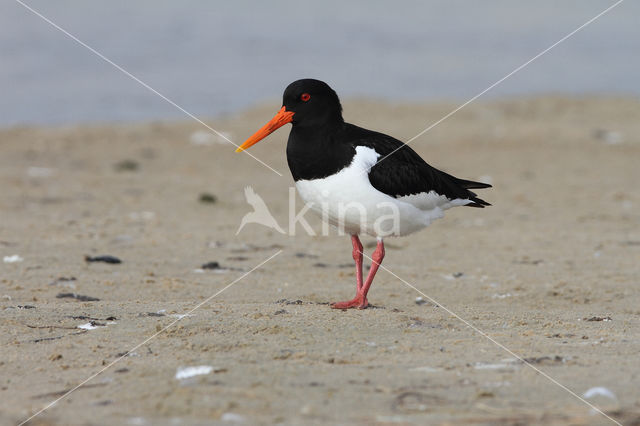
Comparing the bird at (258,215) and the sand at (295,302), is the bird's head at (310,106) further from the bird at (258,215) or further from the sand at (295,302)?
the bird at (258,215)

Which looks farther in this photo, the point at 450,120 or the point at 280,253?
the point at 450,120

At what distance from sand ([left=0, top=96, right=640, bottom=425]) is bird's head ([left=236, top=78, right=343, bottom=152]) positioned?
1.26 meters

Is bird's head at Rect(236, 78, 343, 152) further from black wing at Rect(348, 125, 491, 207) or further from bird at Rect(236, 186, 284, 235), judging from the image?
bird at Rect(236, 186, 284, 235)

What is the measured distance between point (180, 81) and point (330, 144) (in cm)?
1807

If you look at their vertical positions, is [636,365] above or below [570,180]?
below

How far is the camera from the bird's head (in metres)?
5.83

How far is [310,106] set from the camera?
231 inches

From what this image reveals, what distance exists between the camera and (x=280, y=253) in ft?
27.0

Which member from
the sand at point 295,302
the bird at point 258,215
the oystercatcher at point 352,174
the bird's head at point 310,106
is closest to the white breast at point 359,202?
the oystercatcher at point 352,174

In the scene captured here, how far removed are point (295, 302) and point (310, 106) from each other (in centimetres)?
135

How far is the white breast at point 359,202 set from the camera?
5500 mm

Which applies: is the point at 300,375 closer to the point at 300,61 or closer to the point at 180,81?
the point at 180,81

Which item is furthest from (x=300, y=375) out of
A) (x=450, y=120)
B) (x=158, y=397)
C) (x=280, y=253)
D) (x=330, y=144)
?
(x=450, y=120)

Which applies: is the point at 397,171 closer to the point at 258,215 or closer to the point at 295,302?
the point at 295,302
